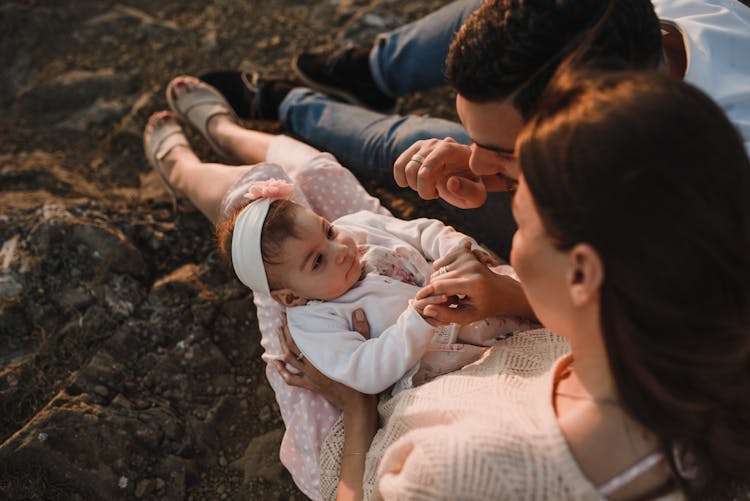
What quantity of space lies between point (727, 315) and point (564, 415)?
45cm

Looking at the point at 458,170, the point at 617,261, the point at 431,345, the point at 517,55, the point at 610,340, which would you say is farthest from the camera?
the point at 458,170

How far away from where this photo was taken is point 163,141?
10.8 feet

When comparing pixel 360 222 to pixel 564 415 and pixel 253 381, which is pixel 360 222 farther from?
pixel 564 415

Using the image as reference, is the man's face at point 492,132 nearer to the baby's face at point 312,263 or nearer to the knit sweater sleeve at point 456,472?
the baby's face at point 312,263

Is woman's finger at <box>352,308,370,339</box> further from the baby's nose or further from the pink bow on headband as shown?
the pink bow on headband

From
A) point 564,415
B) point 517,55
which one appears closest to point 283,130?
point 517,55

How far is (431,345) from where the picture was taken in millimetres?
2146

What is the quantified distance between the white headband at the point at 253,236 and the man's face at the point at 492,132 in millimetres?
737

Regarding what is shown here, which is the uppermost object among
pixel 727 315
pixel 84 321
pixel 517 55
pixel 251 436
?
pixel 517 55

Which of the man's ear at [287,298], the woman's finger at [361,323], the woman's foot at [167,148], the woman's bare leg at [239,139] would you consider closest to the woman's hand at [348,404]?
the woman's finger at [361,323]

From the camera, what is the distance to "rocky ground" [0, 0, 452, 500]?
2.40 m

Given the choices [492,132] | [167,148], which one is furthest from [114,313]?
[492,132]

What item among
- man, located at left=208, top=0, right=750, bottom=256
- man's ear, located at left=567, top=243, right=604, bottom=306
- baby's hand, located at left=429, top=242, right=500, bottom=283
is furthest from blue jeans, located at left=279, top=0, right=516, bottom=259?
man's ear, located at left=567, top=243, right=604, bottom=306

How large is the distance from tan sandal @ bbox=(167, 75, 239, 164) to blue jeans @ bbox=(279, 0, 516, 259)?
0.33 metres
